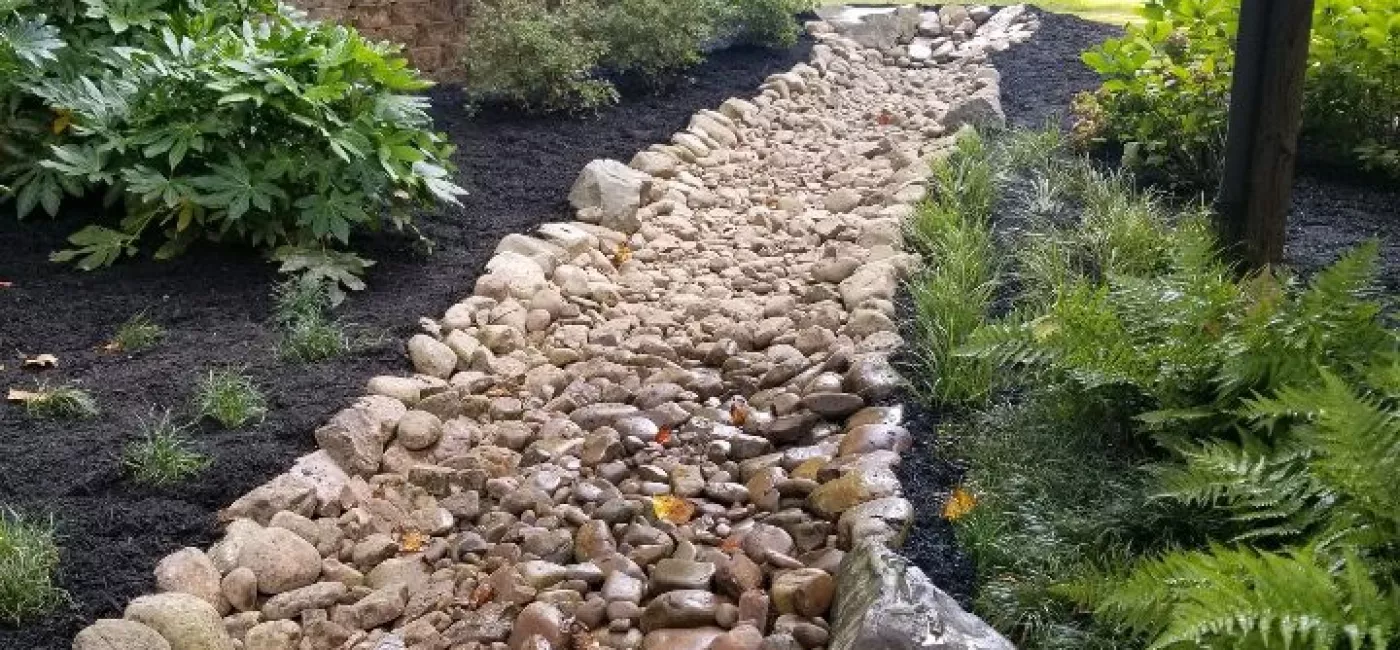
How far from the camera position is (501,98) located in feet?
22.6

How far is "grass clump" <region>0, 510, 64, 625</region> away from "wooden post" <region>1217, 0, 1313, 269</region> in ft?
11.4

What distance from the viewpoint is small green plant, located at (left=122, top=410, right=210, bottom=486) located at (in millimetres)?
3117

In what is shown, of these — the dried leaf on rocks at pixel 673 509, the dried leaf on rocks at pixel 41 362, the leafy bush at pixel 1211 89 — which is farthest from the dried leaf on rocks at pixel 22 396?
the leafy bush at pixel 1211 89

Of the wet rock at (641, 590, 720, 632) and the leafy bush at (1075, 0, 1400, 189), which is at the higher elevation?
the leafy bush at (1075, 0, 1400, 189)

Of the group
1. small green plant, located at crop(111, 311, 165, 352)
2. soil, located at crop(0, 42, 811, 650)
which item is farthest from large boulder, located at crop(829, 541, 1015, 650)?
small green plant, located at crop(111, 311, 165, 352)

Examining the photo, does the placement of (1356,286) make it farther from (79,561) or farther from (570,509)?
(79,561)

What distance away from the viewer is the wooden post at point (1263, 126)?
373 centimetres

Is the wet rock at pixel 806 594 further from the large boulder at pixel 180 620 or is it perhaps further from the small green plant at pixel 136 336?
the small green plant at pixel 136 336

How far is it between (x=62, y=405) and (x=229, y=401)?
1.53ft

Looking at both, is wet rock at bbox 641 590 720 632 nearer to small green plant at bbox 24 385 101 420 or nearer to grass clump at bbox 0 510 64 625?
grass clump at bbox 0 510 64 625

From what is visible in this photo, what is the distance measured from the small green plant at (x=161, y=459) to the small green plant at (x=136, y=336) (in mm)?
734

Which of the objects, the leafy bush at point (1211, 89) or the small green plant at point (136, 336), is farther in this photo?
the leafy bush at point (1211, 89)

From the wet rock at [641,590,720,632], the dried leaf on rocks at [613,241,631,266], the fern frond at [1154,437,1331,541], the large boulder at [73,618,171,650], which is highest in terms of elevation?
the fern frond at [1154,437,1331,541]

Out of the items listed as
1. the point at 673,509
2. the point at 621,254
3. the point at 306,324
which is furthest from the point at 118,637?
the point at 621,254
